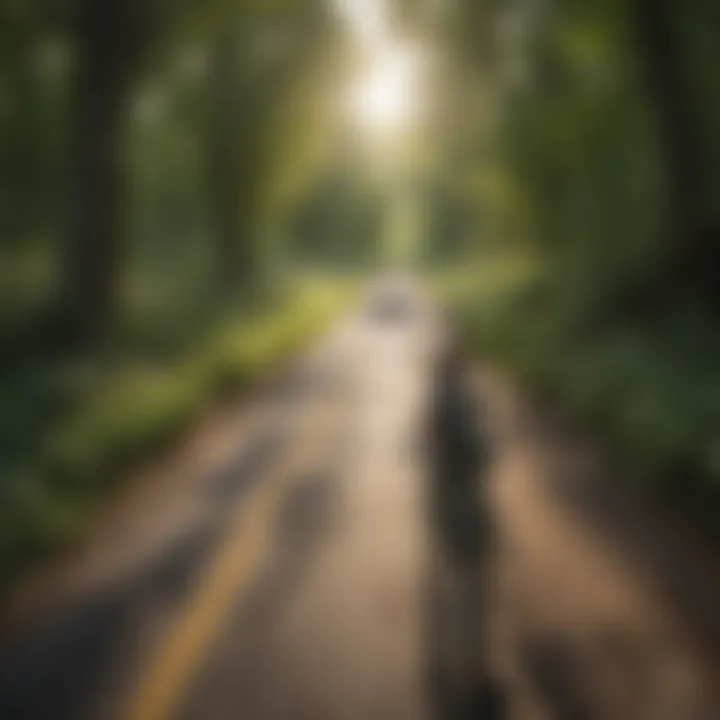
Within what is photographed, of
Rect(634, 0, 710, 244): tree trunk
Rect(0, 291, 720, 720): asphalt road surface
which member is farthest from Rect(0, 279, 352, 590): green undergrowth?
Rect(634, 0, 710, 244): tree trunk

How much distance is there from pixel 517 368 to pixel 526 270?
23.5m

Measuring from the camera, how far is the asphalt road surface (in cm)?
561

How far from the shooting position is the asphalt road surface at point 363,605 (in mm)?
5605

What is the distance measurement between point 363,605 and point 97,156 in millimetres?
10727

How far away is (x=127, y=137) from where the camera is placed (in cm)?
1730

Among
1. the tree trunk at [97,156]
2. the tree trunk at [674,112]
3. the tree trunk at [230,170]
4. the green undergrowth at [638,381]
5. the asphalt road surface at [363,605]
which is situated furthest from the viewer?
the tree trunk at [230,170]

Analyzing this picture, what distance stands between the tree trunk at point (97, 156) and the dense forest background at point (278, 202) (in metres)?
0.03

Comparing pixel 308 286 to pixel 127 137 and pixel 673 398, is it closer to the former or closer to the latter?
pixel 127 137

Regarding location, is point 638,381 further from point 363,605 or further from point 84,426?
point 363,605

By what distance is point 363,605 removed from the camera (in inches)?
282

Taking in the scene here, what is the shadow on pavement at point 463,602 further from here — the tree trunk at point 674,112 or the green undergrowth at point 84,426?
the tree trunk at point 674,112

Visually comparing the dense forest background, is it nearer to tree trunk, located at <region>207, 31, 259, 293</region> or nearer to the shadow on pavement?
tree trunk, located at <region>207, 31, 259, 293</region>

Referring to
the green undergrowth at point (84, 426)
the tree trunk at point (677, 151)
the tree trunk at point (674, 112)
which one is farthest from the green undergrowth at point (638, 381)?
the green undergrowth at point (84, 426)

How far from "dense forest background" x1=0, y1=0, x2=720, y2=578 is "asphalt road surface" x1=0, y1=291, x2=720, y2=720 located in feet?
2.98
